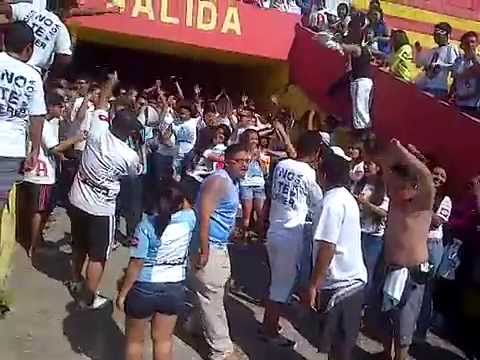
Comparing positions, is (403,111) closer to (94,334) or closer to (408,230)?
(408,230)

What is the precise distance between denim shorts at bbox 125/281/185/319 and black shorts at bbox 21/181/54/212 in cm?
271

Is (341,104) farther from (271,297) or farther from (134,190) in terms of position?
(271,297)

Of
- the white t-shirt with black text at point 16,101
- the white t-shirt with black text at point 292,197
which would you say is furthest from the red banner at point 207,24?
the white t-shirt with black text at point 16,101

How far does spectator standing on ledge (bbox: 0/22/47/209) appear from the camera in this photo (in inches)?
248

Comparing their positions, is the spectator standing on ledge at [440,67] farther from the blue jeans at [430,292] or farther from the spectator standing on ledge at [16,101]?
the spectator standing on ledge at [16,101]

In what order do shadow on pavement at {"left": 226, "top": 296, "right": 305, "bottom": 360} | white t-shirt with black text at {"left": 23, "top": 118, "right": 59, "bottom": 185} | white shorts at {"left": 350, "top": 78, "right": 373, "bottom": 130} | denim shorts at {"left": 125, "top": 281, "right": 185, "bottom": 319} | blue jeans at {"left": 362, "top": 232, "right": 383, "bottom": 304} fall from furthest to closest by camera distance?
white shorts at {"left": 350, "top": 78, "right": 373, "bottom": 130} → white t-shirt with black text at {"left": 23, "top": 118, "right": 59, "bottom": 185} → blue jeans at {"left": 362, "top": 232, "right": 383, "bottom": 304} → shadow on pavement at {"left": 226, "top": 296, "right": 305, "bottom": 360} → denim shorts at {"left": 125, "top": 281, "right": 185, "bottom": 319}

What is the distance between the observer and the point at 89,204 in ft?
24.9

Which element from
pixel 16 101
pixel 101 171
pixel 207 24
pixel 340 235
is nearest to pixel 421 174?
pixel 340 235

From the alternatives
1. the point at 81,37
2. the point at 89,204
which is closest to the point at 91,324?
the point at 89,204

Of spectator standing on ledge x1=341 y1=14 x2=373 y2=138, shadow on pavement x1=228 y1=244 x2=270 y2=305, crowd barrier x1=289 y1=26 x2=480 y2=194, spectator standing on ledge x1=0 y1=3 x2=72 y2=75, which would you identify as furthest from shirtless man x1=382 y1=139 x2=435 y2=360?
spectator standing on ledge x1=341 y1=14 x2=373 y2=138

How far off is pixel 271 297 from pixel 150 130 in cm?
464

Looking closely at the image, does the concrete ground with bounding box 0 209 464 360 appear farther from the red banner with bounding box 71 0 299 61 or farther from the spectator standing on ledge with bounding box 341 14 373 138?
the red banner with bounding box 71 0 299 61

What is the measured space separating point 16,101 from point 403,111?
6.43 metres

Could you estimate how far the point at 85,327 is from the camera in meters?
7.58
